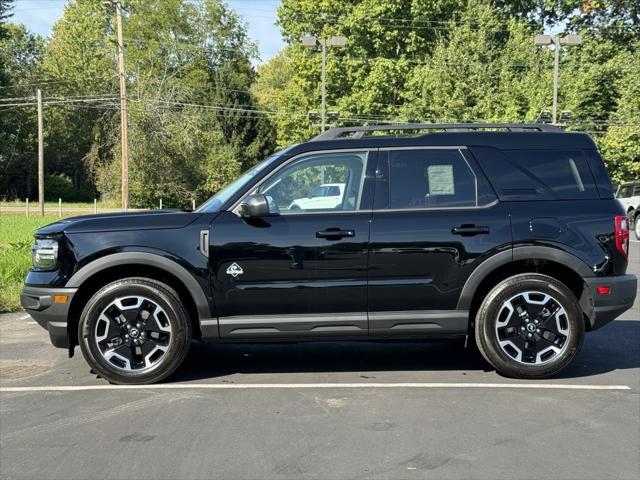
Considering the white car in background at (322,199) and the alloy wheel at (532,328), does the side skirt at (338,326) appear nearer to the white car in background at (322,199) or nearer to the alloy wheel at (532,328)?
the alloy wheel at (532,328)

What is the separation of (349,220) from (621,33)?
156 ft

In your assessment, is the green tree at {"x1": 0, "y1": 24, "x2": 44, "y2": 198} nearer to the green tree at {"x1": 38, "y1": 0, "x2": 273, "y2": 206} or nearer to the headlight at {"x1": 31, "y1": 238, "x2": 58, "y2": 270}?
the green tree at {"x1": 38, "y1": 0, "x2": 273, "y2": 206}

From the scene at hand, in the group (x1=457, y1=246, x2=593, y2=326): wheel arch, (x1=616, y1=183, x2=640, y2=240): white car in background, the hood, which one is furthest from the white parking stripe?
(x1=616, y1=183, x2=640, y2=240): white car in background

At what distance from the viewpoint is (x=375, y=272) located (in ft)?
16.7

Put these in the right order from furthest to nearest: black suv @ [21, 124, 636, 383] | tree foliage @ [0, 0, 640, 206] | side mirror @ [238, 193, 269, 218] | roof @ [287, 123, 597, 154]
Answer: tree foliage @ [0, 0, 640, 206] < roof @ [287, 123, 597, 154] < black suv @ [21, 124, 636, 383] < side mirror @ [238, 193, 269, 218]

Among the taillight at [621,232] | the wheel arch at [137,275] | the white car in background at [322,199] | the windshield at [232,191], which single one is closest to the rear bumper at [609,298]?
the taillight at [621,232]

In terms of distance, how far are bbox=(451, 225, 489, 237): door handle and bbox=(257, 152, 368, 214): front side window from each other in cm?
80

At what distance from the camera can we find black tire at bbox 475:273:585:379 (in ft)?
17.0

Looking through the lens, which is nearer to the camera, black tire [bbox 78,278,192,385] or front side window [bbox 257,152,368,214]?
black tire [bbox 78,278,192,385]

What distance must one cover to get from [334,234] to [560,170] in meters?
1.94

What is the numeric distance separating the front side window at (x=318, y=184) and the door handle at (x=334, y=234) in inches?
8.2

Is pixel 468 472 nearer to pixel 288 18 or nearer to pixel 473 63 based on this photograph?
pixel 473 63

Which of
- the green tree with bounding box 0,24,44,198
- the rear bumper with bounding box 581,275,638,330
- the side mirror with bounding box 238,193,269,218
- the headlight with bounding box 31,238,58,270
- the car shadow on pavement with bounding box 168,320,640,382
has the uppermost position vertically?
the green tree with bounding box 0,24,44,198

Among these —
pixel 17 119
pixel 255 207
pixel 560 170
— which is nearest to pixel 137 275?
pixel 255 207
